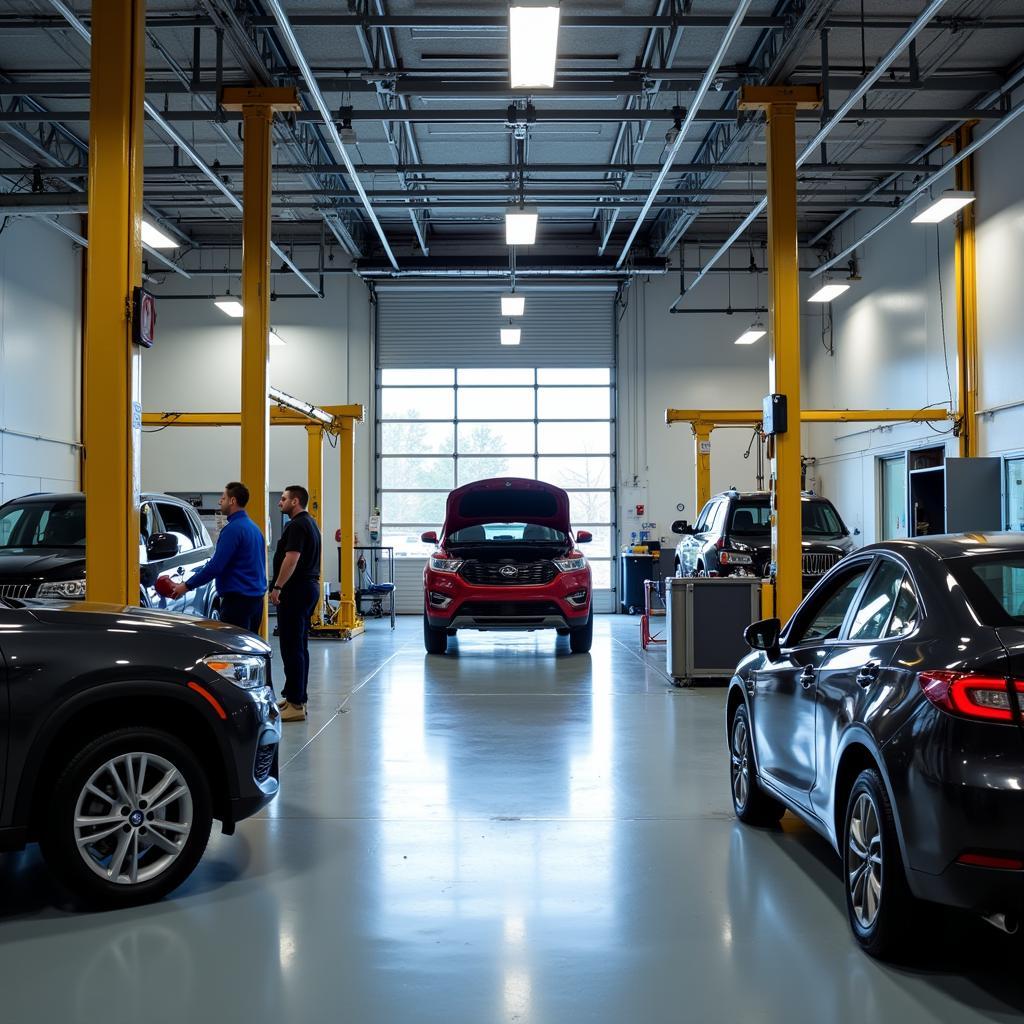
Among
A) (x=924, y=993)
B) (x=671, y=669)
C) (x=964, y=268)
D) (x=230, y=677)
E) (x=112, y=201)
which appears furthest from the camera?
(x=964, y=268)

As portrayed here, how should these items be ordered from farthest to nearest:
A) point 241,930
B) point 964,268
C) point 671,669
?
point 964,268
point 671,669
point 241,930

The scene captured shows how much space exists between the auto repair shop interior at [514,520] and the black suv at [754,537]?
2.2 inches

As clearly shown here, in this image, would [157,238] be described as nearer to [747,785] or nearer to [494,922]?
[747,785]

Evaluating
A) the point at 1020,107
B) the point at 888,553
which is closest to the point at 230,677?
the point at 888,553

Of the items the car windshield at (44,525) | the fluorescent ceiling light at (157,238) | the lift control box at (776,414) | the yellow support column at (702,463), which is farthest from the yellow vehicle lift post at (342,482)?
the lift control box at (776,414)

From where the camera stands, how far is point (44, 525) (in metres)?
8.98

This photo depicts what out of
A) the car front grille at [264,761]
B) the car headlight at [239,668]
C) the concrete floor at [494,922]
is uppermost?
the car headlight at [239,668]

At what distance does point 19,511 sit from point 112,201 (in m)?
3.97

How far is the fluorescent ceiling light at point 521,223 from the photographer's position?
12573 millimetres

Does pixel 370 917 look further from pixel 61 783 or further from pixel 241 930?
pixel 61 783

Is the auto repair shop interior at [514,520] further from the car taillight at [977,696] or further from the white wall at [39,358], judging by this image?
the white wall at [39,358]

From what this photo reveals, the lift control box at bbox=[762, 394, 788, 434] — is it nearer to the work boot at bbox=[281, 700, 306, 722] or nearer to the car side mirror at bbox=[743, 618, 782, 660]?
the work boot at bbox=[281, 700, 306, 722]

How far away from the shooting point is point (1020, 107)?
11992mm

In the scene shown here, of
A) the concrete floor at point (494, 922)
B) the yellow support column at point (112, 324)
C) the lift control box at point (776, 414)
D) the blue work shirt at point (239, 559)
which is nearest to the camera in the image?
the concrete floor at point (494, 922)
